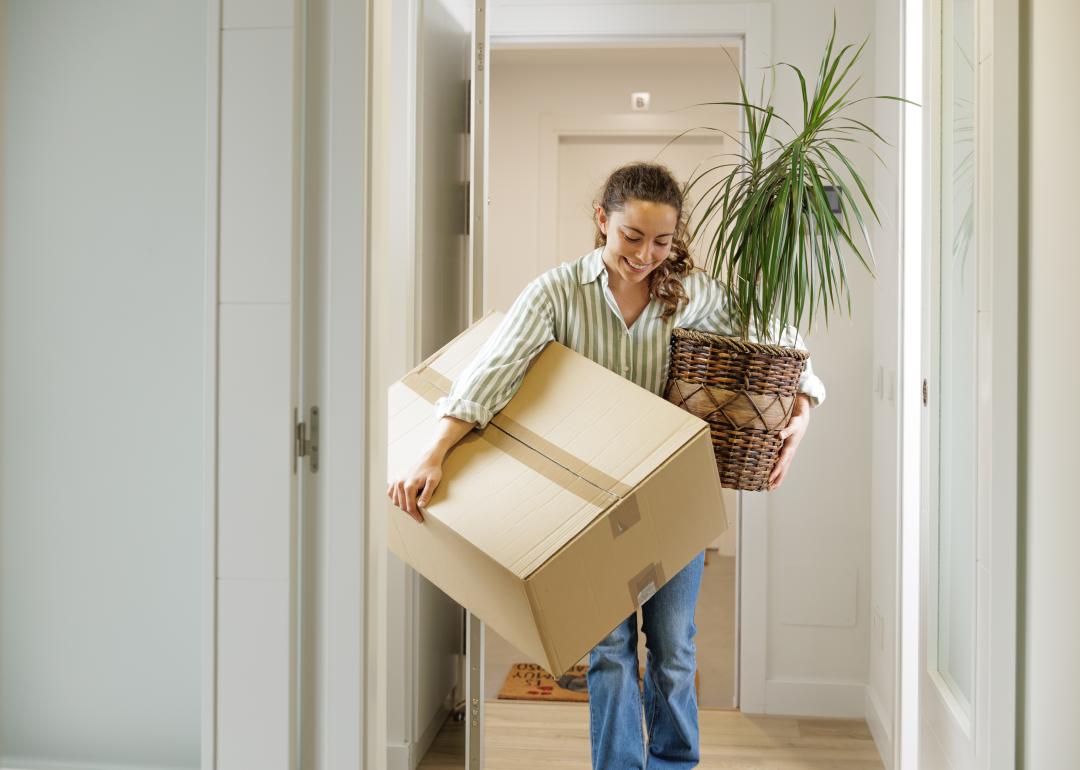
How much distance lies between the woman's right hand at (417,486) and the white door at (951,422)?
0.90 metres

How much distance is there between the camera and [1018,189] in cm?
125

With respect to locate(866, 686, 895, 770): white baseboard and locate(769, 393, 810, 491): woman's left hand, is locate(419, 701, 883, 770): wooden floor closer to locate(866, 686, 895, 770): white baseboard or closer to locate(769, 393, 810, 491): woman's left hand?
locate(866, 686, 895, 770): white baseboard

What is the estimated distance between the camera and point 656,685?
1.96 m

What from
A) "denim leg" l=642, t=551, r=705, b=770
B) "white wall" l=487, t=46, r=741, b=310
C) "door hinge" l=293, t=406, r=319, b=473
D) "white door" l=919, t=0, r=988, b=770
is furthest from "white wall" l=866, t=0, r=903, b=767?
"white wall" l=487, t=46, r=741, b=310

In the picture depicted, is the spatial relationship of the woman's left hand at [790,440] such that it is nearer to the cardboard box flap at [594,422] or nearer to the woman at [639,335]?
A: the woman at [639,335]

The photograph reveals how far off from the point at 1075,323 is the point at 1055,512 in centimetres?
24

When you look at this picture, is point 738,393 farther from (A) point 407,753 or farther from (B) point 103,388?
(A) point 407,753

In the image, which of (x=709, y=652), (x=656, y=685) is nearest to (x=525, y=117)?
(x=709, y=652)

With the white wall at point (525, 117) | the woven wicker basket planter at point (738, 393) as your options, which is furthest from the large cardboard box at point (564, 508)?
the white wall at point (525, 117)

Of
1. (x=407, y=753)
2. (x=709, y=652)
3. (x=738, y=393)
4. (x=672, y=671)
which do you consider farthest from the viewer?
(x=709, y=652)

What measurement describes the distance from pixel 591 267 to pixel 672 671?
83 centimetres

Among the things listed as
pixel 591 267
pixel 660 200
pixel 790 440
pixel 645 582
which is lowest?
pixel 645 582

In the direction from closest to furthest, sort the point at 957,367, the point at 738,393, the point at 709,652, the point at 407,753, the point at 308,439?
the point at 308,439
the point at 738,393
the point at 957,367
the point at 407,753
the point at 709,652

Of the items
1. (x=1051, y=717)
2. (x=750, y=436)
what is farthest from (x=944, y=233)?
(x=1051, y=717)
